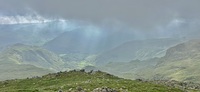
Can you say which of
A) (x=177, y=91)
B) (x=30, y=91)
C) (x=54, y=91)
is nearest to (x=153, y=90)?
(x=177, y=91)

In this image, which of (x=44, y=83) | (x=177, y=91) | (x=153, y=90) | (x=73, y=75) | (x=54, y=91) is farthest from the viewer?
(x=73, y=75)

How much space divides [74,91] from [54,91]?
5.00 m

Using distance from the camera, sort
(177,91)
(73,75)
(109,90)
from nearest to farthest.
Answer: (109,90) → (177,91) → (73,75)

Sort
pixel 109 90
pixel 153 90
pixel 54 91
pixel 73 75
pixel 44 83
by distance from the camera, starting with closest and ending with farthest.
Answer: pixel 109 90 → pixel 54 91 → pixel 153 90 → pixel 44 83 → pixel 73 75

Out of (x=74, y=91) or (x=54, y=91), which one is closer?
(x=74, y=91)

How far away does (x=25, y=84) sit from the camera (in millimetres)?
73125

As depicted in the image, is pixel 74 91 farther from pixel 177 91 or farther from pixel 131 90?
pixel 177 91

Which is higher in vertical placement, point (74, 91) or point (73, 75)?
point (73, 75)

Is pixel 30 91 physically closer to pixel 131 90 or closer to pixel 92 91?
pixel 92 91

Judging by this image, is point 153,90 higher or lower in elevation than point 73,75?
lower

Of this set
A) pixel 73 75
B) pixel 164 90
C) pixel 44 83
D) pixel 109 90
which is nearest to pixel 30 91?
pixel 109 90

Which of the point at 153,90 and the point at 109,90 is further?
the point at 153,90

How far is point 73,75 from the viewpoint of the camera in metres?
79.6

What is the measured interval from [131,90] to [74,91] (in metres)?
9.46
